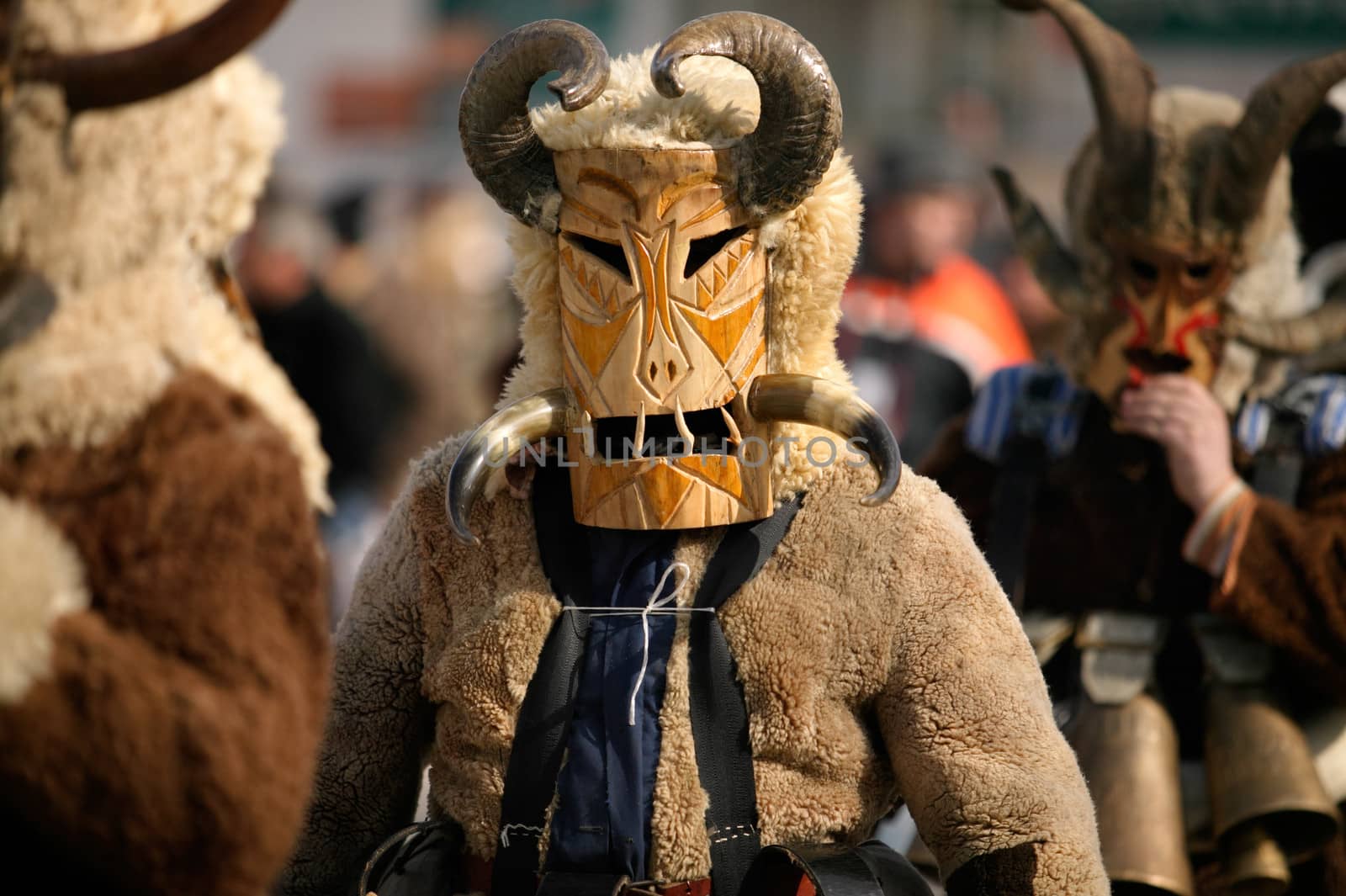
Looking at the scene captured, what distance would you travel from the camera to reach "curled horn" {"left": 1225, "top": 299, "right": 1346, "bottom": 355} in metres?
3.55

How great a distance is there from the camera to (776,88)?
240 centimetres

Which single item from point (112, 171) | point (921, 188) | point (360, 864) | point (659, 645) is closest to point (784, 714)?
point (659, 645)

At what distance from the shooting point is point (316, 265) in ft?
24.4

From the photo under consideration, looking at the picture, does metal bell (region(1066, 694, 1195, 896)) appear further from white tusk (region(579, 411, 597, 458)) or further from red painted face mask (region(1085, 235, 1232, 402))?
white tusk (region(579, 411, 597, 458))

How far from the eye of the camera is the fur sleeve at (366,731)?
2613 millimetres

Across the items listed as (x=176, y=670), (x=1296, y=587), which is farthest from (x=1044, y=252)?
(x=176, y=670)

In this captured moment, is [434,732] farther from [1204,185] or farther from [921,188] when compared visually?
[921,188]

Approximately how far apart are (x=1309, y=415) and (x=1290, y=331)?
7.6 inches

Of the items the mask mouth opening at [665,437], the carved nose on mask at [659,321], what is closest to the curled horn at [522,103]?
the carved nose on mask at [659,321]

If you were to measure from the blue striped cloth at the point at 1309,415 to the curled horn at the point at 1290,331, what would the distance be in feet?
0.28

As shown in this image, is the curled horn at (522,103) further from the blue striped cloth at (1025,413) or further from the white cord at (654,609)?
the blue striped cloth at (1025,413)

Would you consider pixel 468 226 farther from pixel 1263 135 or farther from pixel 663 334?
pixel 663 334

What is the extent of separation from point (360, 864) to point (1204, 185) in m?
2.23

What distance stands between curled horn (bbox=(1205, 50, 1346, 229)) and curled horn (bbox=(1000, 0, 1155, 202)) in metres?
0.16
